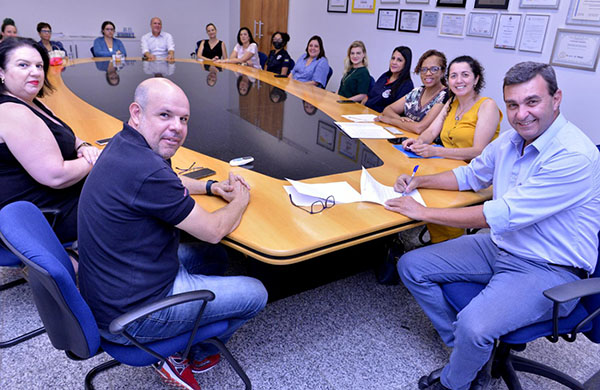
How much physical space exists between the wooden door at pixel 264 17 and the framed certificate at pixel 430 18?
2969 millimetres

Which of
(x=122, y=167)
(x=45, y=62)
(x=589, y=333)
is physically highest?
(x=45, y=62)

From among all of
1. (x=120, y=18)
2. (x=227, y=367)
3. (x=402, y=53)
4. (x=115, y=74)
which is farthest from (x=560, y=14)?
(x=120, y=18)

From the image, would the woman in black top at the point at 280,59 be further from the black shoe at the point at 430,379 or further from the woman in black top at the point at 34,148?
the black shoe at the point at 430,379

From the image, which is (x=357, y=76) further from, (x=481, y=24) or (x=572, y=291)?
(x=572, y=291)

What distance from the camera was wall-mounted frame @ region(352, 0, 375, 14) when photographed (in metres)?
5.13

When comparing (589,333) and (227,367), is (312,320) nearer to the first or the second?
(227,367)

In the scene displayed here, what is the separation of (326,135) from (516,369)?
1.52 metres

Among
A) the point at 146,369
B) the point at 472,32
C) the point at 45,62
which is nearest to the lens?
the point at 146,369

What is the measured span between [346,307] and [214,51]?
5.24 metres

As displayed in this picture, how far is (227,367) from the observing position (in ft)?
5.35

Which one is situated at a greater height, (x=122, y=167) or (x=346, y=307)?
(x=122, y=167)

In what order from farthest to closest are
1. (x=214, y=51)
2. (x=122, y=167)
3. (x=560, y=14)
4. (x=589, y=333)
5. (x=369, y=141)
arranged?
(x=214, y=51) < (x=560, y=14) < (x=369, y=141) < (x=589, y=333) < (x=122, y=167)

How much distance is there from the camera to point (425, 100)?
108 inches

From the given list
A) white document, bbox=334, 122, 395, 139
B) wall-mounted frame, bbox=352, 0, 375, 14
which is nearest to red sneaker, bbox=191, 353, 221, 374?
white document, bbox=334, 122, 395, 139
